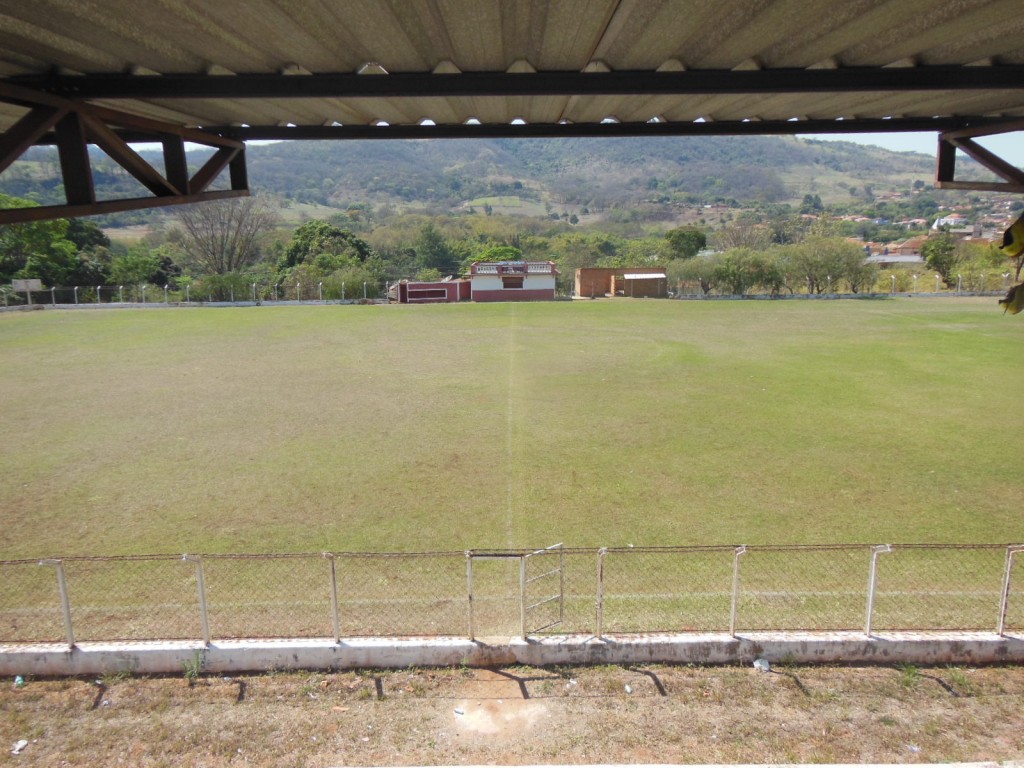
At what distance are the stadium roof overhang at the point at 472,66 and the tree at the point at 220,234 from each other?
65.3 meters

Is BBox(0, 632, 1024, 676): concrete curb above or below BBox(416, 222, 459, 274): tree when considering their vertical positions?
below

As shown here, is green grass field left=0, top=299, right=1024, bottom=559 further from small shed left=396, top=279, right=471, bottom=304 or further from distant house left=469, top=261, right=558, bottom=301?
distant house left=469, top=261, right=558, bottom=301

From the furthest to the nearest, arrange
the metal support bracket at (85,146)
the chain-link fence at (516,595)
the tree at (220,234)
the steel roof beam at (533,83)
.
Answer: the tree at (220,234), the chain-link fence at (516,595), the steel roof beam at (533,83), the metal support bracket at (85,146)

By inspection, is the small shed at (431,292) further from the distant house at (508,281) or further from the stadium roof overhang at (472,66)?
the stadium roof overhang at (472,66)

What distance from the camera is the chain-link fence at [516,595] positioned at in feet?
18.6

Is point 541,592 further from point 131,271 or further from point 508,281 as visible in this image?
point 131,271

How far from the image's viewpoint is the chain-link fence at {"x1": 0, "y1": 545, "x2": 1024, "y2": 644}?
568cm

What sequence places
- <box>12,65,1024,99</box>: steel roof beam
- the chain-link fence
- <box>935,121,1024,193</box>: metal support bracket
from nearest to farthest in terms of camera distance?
<box>12,65,1024,99</box>: steel roof beam
<box>935,121,1024,193</box>: metal support bracket
the chain-link fence

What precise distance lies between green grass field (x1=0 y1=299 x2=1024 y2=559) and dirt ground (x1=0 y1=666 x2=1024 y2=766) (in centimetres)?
287

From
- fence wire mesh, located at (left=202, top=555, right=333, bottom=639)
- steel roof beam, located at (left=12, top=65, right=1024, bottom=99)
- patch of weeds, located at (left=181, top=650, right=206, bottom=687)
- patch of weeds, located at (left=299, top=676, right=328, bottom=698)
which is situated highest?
steel roof beam, located at (left=12, top=65, right=1024, bottom=99)

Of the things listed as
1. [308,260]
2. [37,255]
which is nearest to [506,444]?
[37,255]

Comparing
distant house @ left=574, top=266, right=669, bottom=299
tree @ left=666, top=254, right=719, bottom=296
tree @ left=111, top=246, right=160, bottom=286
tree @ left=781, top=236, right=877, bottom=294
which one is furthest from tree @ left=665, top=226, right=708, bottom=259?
tree @ left=111, top=246, right=160, bottom=286

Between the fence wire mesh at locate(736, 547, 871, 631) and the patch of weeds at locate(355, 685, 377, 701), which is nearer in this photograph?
the patch of weeds at locate(355, 685, 377, 701)

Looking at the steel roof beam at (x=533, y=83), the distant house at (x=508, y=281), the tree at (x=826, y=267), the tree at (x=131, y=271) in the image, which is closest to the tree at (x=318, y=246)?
the tree at (x=131, y=271)
